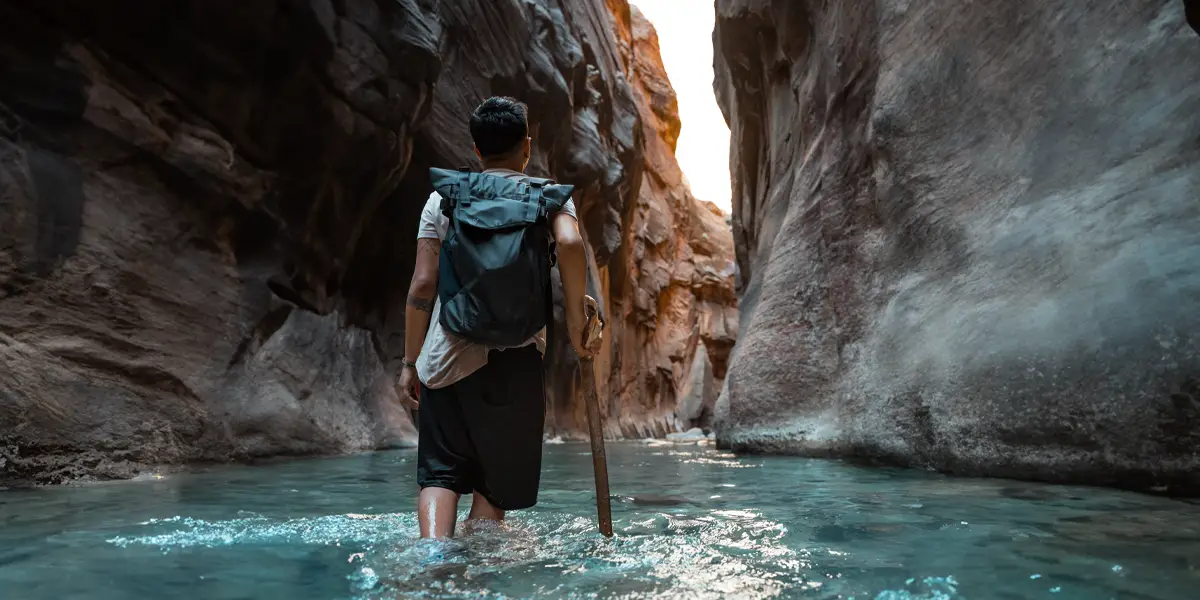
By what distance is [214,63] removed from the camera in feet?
25.5

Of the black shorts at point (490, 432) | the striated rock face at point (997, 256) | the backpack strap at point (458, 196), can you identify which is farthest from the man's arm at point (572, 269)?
the striated rock face at point (997, 256)

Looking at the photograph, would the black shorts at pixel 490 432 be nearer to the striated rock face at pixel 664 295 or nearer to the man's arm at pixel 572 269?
the man's arm at pixel 572 269

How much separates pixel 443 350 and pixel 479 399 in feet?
0.67

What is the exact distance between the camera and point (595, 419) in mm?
2529

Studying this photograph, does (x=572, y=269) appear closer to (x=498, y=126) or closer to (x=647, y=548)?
(x=498, y=126)

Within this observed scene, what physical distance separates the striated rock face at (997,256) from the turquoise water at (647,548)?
1.41ft

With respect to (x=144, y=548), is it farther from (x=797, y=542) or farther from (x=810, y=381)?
(x=810, y=381)

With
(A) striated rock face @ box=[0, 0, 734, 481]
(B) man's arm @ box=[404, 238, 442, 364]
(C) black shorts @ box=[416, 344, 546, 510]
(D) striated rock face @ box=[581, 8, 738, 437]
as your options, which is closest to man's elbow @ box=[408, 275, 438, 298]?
(B) man's arm @ box=[404, 238, 442, 364]

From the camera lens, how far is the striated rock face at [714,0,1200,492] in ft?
11.1

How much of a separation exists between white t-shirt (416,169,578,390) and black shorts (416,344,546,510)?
4 cm

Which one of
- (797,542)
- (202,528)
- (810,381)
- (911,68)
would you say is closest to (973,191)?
(911,68)

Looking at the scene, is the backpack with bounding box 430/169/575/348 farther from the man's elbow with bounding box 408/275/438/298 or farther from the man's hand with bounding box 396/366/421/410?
the man's hand with bounding box 396/366/421/410

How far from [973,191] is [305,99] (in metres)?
7.35

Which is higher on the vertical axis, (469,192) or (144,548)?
(469,192)
